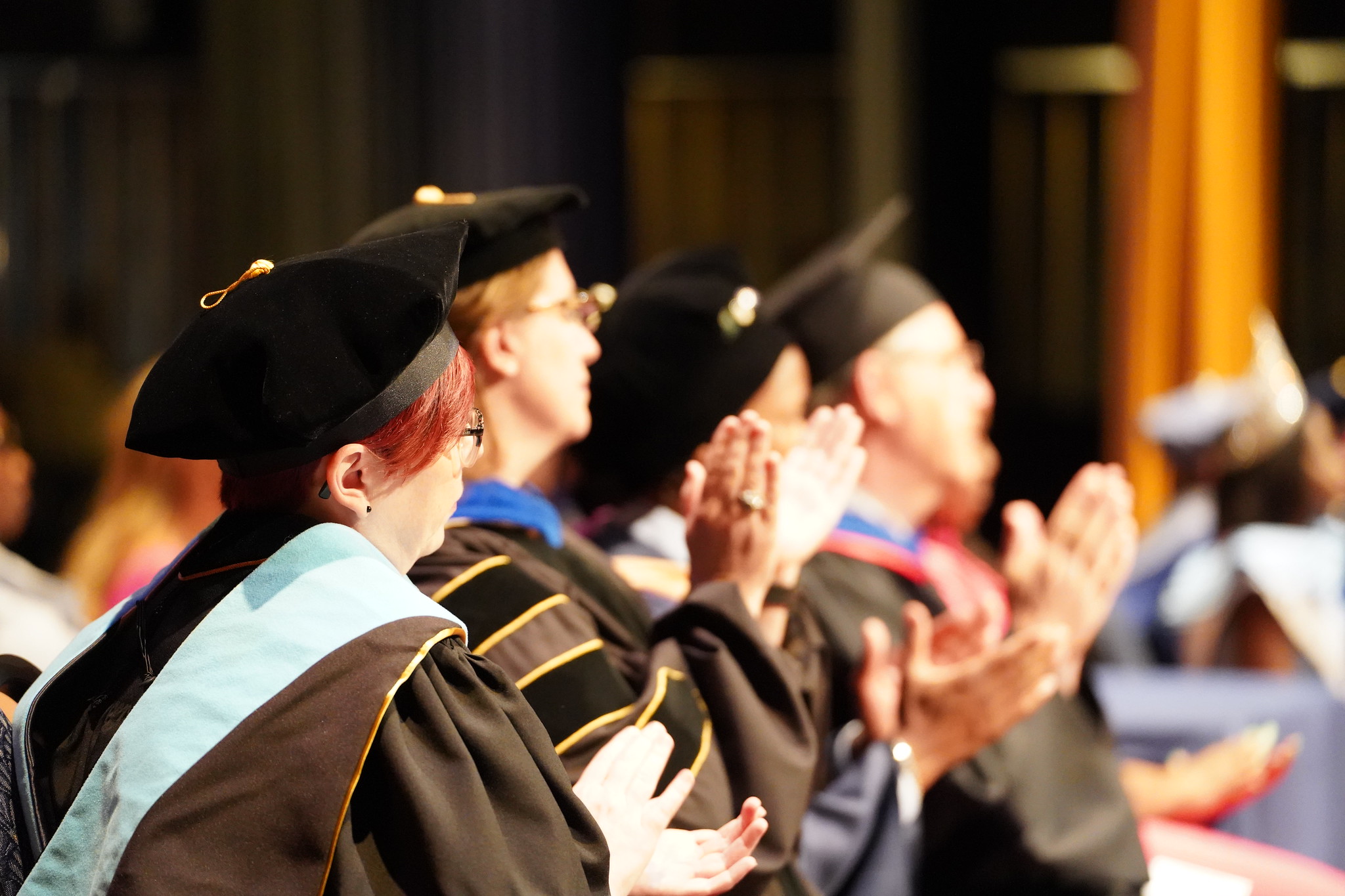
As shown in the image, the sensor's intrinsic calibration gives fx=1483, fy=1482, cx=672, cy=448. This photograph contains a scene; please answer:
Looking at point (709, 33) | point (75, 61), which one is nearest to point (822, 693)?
point (709, 33)

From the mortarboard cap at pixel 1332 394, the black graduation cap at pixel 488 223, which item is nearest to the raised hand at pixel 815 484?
the black graduation cap at pixel 488 223

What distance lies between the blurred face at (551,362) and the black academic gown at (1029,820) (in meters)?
0.74

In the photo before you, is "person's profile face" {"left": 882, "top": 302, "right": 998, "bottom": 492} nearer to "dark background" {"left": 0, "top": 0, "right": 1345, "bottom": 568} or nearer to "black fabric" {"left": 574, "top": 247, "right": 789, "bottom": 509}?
"black fabric" {"left": 574, "top": 247, "right": 789, "bottom": 509}

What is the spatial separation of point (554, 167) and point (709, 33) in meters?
1.35

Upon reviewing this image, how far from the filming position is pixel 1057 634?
2.43m

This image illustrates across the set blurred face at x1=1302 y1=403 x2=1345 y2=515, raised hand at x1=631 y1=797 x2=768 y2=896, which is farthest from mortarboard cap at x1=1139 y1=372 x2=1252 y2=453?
raised hand at x1=631 y1=797 x2=768 y2=896

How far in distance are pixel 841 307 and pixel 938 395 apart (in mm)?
272

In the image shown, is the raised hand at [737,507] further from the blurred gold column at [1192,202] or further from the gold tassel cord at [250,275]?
the blurred gold column at [1192,202]

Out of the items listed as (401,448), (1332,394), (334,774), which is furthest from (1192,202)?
(334,774)

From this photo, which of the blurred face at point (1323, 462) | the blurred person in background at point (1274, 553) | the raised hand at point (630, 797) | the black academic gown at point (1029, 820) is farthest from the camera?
the blurred face at point (1323, 462)

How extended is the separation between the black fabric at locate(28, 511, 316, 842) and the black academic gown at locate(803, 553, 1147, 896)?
4.63 ft

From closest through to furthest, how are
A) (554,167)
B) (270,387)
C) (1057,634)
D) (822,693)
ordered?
(270,387) < (822,693) < (1057,634) < (554,167)

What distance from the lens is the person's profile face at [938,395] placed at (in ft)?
9.75

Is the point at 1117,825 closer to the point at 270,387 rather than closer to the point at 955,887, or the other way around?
the point at 955,887
